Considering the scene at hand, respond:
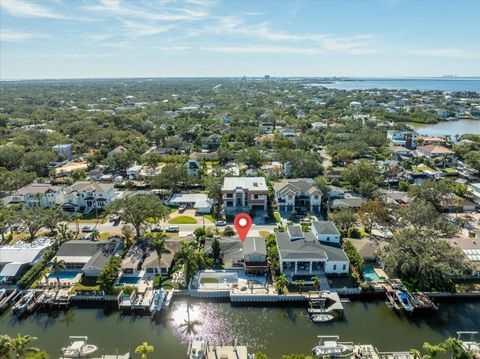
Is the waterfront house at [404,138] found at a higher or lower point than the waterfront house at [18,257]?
higher

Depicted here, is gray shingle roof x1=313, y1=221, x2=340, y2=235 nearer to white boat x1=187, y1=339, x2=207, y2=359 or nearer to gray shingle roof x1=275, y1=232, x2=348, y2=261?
gray shingle roof x1=275, y1=232, x2=348, y2=261

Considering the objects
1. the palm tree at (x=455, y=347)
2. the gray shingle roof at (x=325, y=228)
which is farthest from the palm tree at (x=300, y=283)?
the palm tree at (x=455, y=347)

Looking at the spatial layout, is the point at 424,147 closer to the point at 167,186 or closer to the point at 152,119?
the point at 167,186

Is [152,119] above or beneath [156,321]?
above

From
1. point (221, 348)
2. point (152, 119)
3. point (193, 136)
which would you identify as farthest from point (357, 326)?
point (152, 119)

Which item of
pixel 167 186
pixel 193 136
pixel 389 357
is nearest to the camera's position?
pixel 389 357

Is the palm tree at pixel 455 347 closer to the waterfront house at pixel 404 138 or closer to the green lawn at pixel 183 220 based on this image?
the green lawn at pixel 183 220

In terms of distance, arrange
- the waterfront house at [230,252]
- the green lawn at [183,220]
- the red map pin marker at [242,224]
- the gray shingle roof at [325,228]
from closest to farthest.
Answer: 1. the waterfront house at [230,252]
2. the gray shingle roof at [325,228]
3. the red map pin marker at [242,224]
4. the green lawn at [183,220]
